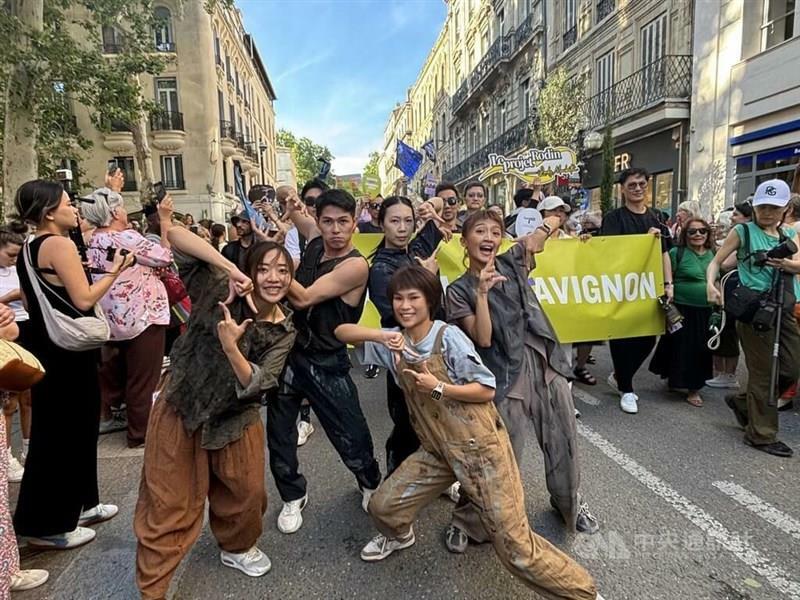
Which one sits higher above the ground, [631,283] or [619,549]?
[631,283]

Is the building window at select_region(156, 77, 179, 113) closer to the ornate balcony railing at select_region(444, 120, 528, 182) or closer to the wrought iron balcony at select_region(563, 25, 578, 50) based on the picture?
the ornate balcony railing at select_region(444, 120, 528, 182)

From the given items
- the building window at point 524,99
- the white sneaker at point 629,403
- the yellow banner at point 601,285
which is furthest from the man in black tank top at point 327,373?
the building window at point 524,99

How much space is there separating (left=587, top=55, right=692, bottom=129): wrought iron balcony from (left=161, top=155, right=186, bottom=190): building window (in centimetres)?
2172

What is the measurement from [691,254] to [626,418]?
168cm

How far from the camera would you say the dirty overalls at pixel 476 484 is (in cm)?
205

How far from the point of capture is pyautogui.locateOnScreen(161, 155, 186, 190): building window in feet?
95.6

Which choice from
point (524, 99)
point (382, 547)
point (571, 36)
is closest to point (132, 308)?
point (382, 547)

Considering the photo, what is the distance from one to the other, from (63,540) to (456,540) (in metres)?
2.06

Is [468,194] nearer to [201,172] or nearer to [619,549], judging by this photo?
[619,549]

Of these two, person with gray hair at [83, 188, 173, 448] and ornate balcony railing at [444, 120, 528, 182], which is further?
ornate balcony railing at [444, 120, 528, 182]

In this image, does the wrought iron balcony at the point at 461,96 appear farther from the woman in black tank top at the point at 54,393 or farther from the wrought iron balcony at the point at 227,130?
the woman in black tank top at the point at 54,393

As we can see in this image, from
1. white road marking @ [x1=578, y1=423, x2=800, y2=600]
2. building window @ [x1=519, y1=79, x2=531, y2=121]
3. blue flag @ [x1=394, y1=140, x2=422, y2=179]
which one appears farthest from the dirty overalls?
building window @ [x1=519, y1=79, x2=531, y2=121]

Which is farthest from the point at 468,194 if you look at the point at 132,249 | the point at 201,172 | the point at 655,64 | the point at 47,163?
the point at 201,172

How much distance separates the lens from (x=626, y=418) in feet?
14.8
